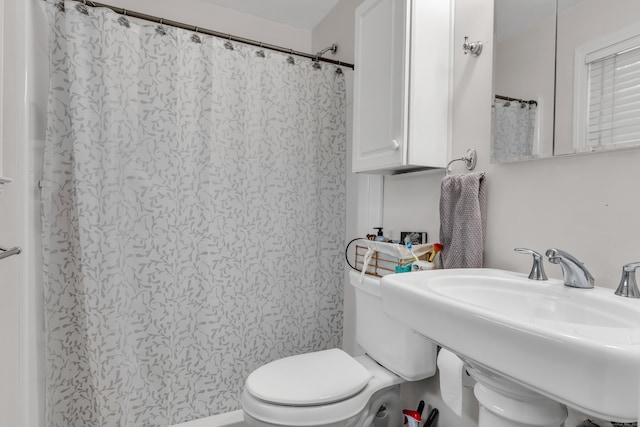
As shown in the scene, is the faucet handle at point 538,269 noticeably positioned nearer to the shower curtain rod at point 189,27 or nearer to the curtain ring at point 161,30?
the shower curtain rod at point 189,27

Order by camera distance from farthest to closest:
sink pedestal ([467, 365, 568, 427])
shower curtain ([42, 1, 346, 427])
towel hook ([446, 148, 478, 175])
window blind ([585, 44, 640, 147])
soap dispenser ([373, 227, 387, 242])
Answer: soap dispenser ([373, 227, 387, 242]) → shower curtain ([42, 1, 346, 427]) → towel hook ([446, 148, 478, 175]) → window blind ([585, 44, 640, 147]) → sink pedestal ([467, 365, 568, 427])

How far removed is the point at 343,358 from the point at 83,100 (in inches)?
57.5

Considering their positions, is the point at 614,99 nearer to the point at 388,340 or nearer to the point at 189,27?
the point at 388,340

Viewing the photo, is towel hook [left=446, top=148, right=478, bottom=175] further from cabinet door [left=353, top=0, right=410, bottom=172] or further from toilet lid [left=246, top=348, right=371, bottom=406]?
toilet lid [left=246, top=348, right=371, bottom=406]

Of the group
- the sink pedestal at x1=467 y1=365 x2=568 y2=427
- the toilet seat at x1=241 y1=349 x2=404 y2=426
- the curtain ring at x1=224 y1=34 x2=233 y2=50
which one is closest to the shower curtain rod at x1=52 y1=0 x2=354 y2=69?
the curtain ring at x1=224 y1=34 x2=233 y2=50

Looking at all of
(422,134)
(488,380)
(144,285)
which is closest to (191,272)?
(144,285)

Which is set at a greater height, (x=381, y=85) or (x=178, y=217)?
(x=381, y=85)

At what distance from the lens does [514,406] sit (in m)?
0.72

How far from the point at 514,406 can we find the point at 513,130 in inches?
30.6

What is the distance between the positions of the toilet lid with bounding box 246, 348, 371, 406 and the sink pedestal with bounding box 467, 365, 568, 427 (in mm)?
517

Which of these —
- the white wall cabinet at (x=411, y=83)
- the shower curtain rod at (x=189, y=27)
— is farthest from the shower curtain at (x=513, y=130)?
the shower curtain rod at (x=189, y=27)

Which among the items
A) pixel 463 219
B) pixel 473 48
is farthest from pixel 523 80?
pixel 463 219

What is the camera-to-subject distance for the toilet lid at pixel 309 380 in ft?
3.69

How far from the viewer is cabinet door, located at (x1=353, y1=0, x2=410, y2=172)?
1.26m
